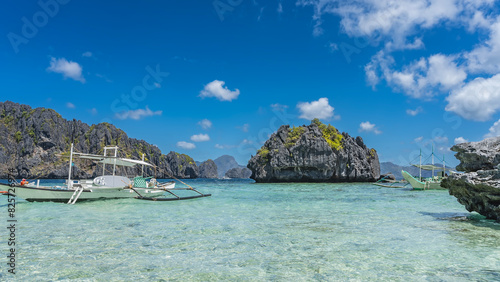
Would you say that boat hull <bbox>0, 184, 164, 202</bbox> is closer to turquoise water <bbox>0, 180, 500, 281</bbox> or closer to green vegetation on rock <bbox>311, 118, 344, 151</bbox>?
turquoise water <bbox>0, 180, 500, 281</bbox>

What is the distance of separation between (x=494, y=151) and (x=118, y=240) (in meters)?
15.3

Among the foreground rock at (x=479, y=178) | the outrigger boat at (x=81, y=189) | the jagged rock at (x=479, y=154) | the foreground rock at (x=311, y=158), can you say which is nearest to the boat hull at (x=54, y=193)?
the outrigger boat at (x=81, y=189)

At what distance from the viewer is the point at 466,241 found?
945 centimetres

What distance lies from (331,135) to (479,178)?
80223 mm

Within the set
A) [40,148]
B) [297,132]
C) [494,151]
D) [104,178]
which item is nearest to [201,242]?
[494,151]

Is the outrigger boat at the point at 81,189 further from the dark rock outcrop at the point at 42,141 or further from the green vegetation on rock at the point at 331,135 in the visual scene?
the dark rock outcrop at the point at 42,141

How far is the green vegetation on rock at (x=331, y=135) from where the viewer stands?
87.2m

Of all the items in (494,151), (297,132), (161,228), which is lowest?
(161,228)

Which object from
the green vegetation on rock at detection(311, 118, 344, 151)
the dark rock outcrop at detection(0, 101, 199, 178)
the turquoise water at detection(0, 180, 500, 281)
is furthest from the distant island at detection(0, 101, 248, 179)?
the turquoise water at detection(0, 180, 500, 281)

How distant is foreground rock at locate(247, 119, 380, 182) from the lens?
83438mm

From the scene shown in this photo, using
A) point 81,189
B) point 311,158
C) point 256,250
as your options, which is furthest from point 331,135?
point 256,250

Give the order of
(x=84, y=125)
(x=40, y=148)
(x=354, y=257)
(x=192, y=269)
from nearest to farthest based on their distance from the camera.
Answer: (x=192, y=269) → (x=354, y=257) → (x=40, y=148) → (x=84, y=125)

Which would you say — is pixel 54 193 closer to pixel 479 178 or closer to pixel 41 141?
pixel 479 178

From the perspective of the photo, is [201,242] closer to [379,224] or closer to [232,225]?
[232,225]
